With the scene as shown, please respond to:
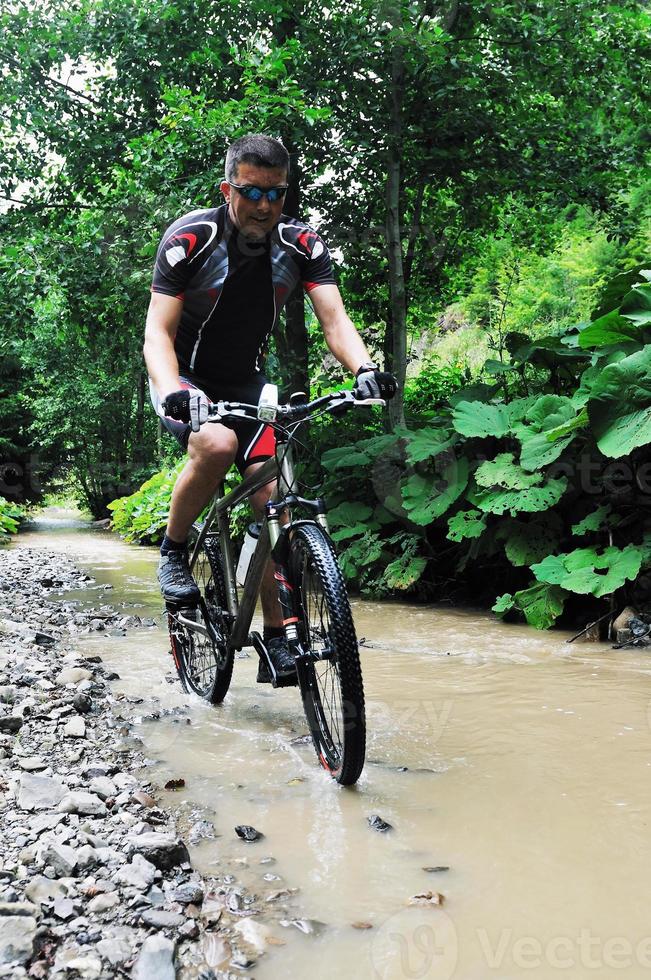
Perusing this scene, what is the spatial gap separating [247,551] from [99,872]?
1704mm

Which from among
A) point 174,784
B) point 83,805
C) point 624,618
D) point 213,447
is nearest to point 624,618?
point 624,618

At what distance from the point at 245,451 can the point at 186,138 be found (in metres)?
5.25

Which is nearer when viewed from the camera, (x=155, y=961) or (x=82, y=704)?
(x=155, y=961)

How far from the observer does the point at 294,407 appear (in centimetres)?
288

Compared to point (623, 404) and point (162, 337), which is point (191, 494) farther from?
point (623, 404)

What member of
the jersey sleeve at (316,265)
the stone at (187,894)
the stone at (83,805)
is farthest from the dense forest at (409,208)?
the stone at (187,894)

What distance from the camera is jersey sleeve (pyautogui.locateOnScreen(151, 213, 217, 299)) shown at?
10.5ft

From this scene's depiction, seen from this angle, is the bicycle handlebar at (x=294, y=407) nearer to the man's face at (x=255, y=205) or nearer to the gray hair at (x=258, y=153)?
the man's face at (x=255, y=205)

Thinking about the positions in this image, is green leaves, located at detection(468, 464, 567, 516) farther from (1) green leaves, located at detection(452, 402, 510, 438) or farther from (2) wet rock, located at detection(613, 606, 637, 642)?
(2) wet rock, located at detection(613, 606, 637, 642)

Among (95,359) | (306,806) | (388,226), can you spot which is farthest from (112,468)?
(306,806)

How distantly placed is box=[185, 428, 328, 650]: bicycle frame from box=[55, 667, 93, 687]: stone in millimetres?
816

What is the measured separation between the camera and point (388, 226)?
921 centimetres

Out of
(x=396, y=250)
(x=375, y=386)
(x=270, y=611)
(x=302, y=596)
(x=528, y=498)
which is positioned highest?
(x=396, y=250)

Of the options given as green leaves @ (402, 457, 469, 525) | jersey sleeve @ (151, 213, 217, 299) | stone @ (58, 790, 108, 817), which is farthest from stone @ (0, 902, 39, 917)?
green leaves @ (402, 457, 469, 525)
